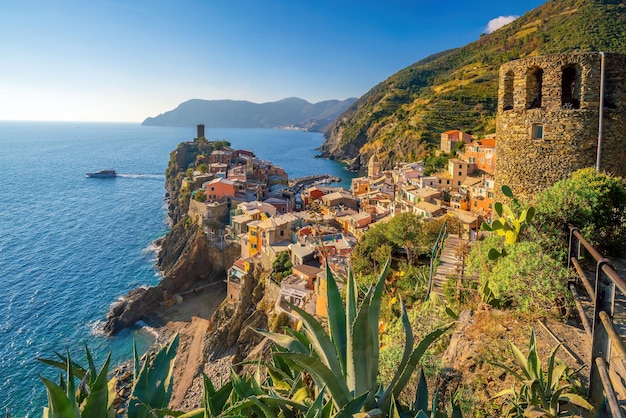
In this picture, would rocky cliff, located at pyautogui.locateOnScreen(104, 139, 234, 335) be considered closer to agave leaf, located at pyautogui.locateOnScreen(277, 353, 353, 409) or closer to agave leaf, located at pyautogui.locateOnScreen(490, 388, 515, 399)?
agave leaf, located at pyautogui.locateOnScreen(490, 388, 515, 399)

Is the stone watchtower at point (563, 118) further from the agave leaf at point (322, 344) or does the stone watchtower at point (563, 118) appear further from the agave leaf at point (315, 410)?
the agave leaf at point (315, 410)

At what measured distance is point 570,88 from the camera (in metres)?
6.52

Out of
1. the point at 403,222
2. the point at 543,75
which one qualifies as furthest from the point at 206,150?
the point at 543,75

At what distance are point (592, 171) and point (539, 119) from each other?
129 cm

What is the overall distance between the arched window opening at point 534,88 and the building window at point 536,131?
31 cm

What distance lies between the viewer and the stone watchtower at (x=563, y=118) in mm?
6059

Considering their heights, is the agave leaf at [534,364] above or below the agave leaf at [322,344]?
below

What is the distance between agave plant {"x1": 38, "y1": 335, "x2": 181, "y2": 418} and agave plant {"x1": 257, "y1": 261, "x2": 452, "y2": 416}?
3.07 feet

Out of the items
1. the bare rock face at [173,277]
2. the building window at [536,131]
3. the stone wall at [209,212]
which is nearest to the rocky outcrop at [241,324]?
the bare rock face at [173,277]

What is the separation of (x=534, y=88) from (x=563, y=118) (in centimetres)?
72

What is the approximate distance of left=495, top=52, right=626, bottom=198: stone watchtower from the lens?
606 centimetres

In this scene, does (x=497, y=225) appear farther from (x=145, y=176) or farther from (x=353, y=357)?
(x=145, y=176)

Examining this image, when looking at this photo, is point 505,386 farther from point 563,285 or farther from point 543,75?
point 543,75

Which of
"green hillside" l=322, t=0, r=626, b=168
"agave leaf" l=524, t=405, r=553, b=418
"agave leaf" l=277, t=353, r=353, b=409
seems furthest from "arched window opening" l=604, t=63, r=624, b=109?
"green hillside" l=322, t=0, r=626, b=168
